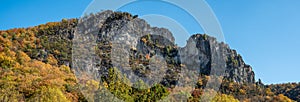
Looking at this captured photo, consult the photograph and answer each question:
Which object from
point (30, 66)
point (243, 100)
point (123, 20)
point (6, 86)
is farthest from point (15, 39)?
point (243, 100)

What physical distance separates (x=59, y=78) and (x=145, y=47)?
1408 inches

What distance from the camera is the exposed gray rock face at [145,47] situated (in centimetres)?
7062

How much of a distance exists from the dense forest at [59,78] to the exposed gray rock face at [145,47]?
2.63 feet

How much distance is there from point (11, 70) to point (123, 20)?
1557 inches

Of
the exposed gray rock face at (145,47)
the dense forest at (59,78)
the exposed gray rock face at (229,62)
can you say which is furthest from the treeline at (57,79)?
the exposed gray rock face at (229,62)

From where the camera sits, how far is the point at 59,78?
4881cm

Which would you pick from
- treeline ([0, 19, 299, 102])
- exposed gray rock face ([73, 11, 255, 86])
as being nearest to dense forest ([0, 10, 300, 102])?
treeline ([0, 19, 299, 102])

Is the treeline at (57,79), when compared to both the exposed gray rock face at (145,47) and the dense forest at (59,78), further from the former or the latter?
the exposed gray rock face at (145,47)

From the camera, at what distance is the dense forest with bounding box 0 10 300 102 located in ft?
112

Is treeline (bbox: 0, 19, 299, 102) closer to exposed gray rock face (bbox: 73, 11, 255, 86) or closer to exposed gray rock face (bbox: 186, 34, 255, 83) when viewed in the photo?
exposed gray rock face (bbox: 73, 11, 255, 86)

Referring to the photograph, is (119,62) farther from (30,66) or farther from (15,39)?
(15,39)

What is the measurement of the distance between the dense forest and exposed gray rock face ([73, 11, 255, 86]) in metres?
0.80

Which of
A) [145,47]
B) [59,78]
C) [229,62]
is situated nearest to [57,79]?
[59,78]

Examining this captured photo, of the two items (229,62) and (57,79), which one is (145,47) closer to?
(229,62)
